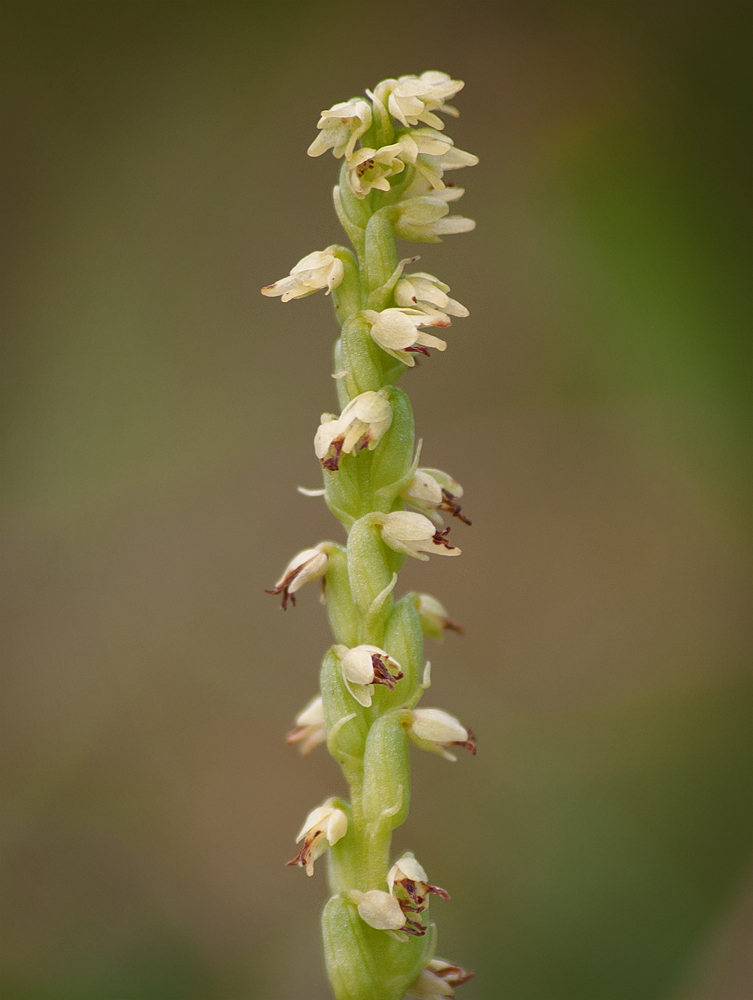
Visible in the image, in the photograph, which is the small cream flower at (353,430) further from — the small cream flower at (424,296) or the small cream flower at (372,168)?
the small cream flower at (372,168)

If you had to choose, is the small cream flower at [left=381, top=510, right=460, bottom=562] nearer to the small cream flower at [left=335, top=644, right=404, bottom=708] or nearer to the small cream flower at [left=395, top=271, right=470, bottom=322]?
the small cream flower at [left=335, top=644, right=404, bottom=708]

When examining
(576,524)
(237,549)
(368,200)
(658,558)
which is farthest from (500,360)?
(368,200)

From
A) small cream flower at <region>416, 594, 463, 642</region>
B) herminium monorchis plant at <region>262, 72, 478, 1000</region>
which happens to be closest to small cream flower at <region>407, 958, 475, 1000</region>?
herminium monorchis plant at <region>262, 72, 478, 1000</region>

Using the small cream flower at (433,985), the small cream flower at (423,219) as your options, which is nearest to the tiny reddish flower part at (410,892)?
the small cream flower at (433,985)

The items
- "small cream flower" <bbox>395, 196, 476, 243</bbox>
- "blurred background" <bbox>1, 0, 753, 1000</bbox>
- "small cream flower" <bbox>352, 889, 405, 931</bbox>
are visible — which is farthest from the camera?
"blurred background" <bbox>1, 0, 753, 1000</bbox>

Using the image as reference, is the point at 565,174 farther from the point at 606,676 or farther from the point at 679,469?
the point at 606,676

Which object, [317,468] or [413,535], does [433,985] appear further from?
[317,468]

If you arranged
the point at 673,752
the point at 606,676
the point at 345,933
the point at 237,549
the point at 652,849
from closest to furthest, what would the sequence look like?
the point at 345,933 < the point at 652,849 < the point at 673,752 < the point at 606,676 < the point at 237,549
